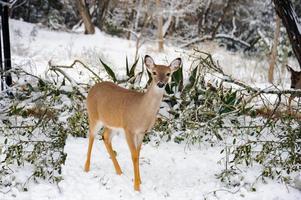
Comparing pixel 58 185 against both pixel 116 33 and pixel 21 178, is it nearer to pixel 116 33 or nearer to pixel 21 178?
pixel 21 178

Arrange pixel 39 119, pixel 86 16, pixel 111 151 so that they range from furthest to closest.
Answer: pixel 86 16 → pixel 39 119 → pixel 111 151

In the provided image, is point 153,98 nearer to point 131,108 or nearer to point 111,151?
point 131,108

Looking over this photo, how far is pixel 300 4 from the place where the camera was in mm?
23438

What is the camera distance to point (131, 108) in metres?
5.13

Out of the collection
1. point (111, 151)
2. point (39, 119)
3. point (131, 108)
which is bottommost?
point (111, 151)

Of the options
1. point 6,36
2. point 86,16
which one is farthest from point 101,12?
point 6,36

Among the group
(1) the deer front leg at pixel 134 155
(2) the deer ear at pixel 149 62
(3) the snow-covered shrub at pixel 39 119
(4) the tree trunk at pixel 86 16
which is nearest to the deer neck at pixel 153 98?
(2) the deer ear at pixel 149 62

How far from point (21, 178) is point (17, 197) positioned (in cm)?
37

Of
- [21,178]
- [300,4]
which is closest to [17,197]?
[21,178]

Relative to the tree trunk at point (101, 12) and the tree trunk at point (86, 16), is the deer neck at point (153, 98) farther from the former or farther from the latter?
the tree trunk at point (101, 12)

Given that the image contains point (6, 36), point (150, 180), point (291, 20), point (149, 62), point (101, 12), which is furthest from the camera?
point (101, 12)

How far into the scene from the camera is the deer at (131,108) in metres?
4.96

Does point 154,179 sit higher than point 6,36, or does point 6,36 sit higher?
point 6,36

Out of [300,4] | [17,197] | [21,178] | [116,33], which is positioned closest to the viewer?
[17,197]
